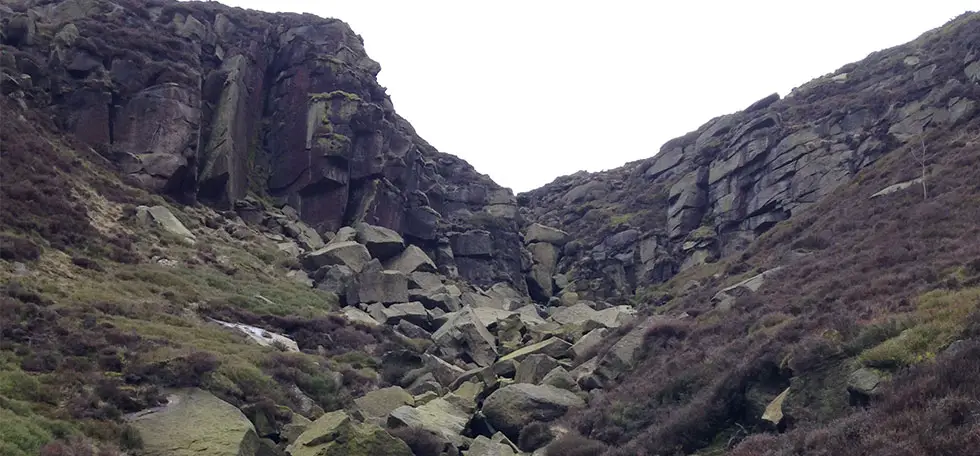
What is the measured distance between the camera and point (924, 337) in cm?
1398

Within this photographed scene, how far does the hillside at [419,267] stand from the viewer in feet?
53.1

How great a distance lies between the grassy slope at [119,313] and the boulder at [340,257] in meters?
1.71

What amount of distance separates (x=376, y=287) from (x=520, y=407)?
66.9 ft

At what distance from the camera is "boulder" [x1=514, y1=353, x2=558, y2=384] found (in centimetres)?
2648

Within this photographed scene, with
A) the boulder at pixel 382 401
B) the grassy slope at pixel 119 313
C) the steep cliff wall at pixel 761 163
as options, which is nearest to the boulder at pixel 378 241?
the grassy slope at pixel 119 313

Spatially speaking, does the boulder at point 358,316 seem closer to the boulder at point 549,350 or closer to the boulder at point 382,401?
the boulder at point 549,350

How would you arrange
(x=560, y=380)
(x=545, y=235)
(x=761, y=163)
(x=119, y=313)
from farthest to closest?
1. (x=545, y=235)
2. (x=761, y=163)
3. (x=560, y=380)
4. (x=119, y=313)

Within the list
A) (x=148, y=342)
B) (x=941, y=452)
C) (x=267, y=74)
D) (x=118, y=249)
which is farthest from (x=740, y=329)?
(x=267, y=74)

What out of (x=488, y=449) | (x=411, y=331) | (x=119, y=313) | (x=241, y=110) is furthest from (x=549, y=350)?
(x=241, y=110)

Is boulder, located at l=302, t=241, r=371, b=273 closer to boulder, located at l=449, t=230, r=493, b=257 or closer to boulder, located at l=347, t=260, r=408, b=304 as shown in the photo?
boulder, located at l=347, t=260, r=408, b=304

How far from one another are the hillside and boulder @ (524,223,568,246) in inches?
9.5

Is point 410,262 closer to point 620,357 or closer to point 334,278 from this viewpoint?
point 334,278

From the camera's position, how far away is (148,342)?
69.2ft

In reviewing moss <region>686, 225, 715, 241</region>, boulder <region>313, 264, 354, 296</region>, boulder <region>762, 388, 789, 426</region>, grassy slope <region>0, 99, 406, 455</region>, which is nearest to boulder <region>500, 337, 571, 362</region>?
grassy slope <region>0, 99, 406, 455</region>
